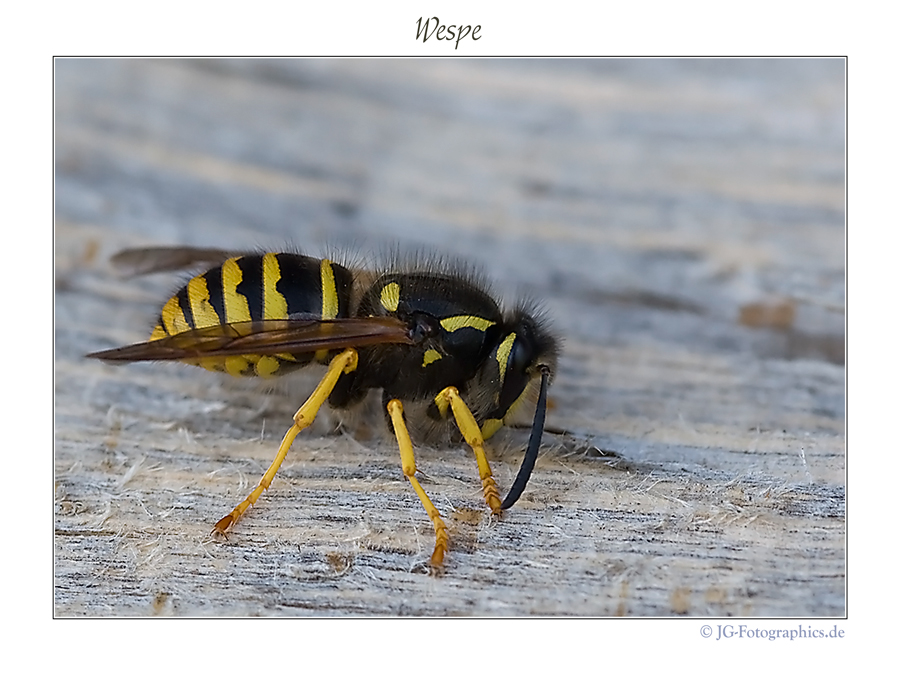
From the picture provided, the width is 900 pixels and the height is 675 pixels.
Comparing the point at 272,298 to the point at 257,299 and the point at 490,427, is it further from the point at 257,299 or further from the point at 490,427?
the point at 490,427

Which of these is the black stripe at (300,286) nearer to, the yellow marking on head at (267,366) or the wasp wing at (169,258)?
the yellow marking on head at (267,366)

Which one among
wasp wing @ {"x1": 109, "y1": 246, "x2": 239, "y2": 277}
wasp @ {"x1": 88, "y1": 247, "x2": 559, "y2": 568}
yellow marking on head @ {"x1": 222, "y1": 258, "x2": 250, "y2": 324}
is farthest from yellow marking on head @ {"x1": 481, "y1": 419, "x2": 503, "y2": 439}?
wasp wing @ {"x1": 109, "y1": 246, "x2": 239, "y2": 277}

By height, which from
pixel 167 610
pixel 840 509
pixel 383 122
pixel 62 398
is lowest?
pixel 167 610

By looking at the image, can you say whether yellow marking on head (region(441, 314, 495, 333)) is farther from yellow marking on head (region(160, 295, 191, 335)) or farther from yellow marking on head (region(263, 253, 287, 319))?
yellow marking on head (region(160, 295, 191, 335))

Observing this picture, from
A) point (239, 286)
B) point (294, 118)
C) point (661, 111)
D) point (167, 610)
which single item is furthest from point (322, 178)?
point (167, 610)

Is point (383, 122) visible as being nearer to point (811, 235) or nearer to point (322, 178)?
point (322, 178)

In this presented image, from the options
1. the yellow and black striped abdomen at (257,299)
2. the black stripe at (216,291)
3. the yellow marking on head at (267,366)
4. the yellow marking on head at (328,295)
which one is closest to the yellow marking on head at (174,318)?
the yellow and black striped abdomen at (257,299)

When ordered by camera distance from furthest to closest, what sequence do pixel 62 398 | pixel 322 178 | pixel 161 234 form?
pixel 322 178 → pixel 161 234 → pixel 62 398

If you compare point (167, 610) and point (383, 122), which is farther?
point (383, 122)
